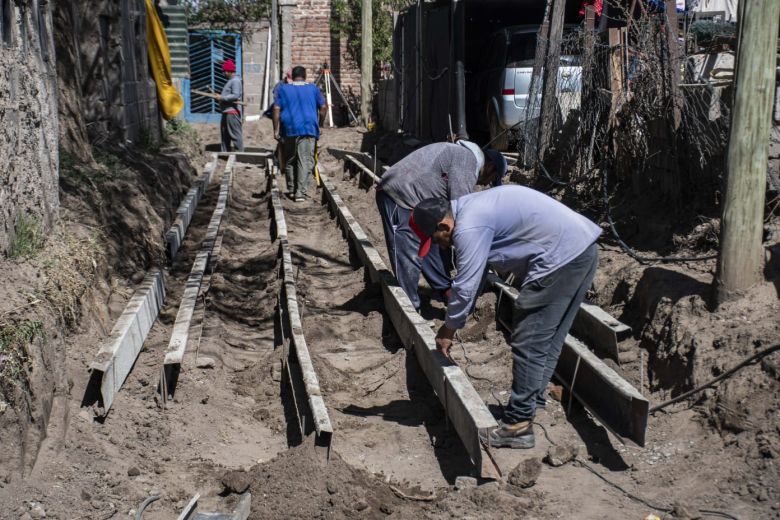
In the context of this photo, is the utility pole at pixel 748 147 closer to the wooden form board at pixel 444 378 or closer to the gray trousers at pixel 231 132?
the wooden form board at pixel 444 378

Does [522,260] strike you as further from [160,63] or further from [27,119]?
[160,63]

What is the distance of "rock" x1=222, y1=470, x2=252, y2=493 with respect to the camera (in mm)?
4367

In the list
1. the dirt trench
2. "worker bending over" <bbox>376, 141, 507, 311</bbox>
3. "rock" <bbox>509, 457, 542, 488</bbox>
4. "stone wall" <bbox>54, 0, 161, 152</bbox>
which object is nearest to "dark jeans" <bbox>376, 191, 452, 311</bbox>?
"worker bending over" <bbox>376, 141, 507, 311</bbox>

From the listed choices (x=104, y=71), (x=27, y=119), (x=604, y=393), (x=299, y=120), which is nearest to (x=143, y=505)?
(x=604, y=393)

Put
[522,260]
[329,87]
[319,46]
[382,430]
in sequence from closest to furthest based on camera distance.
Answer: [522,260] < [382,430] < [329,87] < [319,46]

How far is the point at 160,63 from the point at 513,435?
13.5 meters

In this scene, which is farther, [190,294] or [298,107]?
[298,107]

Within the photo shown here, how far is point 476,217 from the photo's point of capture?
4.41m

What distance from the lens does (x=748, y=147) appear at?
213 inches

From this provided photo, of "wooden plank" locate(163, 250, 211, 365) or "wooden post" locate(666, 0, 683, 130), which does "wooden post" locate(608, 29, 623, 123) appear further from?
"wooden plank" locate(163, 250, 211, 365)

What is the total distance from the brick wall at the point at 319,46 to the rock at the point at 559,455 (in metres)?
20.9

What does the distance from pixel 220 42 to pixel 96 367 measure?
21.0 meters

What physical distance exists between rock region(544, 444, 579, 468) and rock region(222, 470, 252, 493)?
61.1 inches

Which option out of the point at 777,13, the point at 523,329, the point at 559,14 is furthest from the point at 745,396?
the point at 559,14
